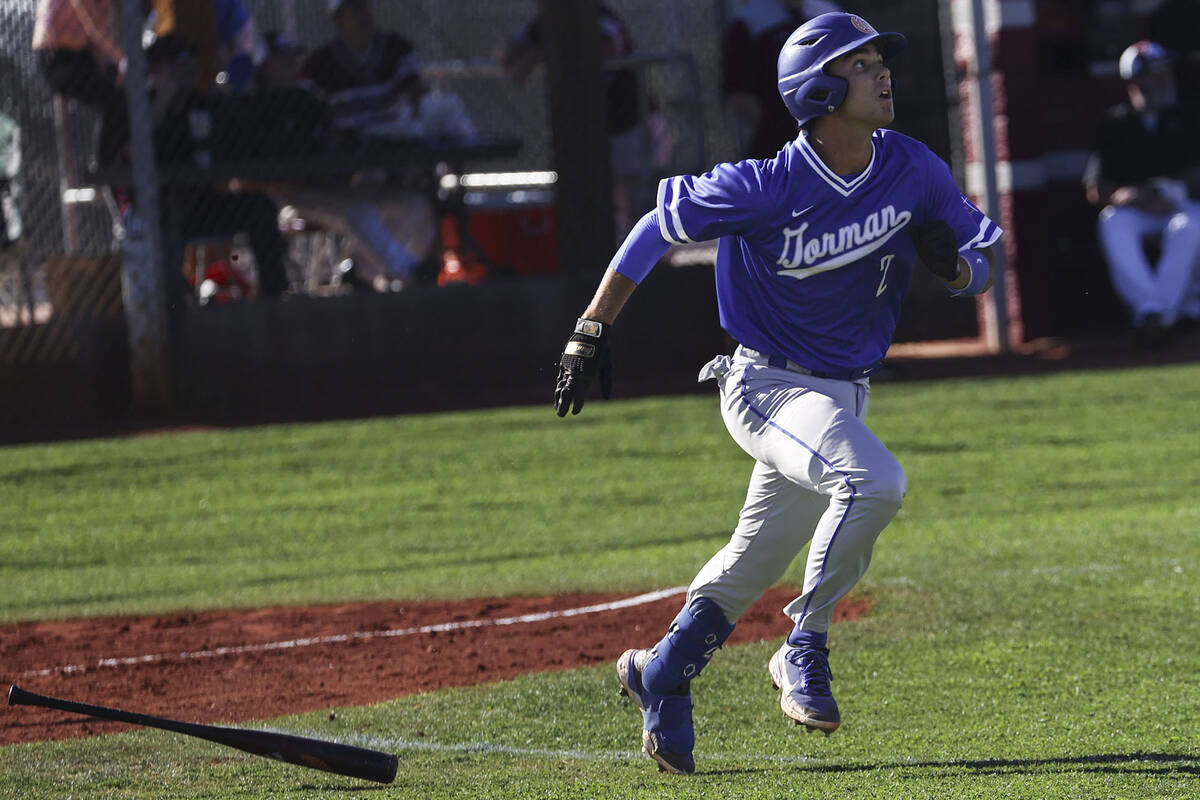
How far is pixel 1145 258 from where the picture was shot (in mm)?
13711

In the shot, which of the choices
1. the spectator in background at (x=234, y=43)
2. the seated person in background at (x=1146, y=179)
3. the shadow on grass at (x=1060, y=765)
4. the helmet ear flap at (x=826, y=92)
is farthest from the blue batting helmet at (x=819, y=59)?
the seated person in background at (x=1146, y=179)

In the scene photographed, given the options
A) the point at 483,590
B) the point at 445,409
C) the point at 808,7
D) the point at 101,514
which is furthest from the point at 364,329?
the point at 483,590

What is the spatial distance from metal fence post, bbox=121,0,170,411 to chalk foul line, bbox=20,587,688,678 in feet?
17.9

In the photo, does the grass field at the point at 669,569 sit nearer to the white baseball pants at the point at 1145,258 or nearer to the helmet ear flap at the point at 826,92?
the white baseball pants at the point at 1145,258

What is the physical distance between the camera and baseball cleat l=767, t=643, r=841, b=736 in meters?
4.25

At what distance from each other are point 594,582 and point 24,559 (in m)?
3.02

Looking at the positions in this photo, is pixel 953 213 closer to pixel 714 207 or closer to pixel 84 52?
pixel 714 207

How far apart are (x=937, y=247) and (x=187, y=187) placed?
8.31 metres

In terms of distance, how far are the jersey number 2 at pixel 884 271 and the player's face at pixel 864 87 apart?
375 mm

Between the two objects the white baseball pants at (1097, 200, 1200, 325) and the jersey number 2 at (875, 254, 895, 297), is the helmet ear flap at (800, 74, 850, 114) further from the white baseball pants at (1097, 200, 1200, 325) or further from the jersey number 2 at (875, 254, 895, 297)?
the white baseball pants at (1097, 200, 1200, 325)

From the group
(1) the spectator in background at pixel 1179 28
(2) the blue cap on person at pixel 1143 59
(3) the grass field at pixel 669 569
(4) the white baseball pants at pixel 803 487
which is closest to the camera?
(4) the white baseball pants at pixel 803 487

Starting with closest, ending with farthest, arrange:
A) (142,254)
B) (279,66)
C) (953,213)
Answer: (953,213)
(142,254)
(279,66)

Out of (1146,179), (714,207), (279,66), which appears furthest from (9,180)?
(714,207)

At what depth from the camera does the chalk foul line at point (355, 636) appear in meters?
6.42
